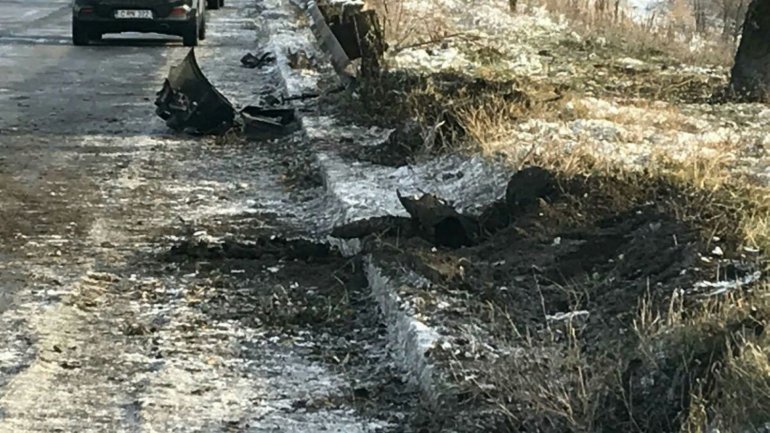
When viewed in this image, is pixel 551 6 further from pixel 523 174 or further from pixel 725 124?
pixel 523 174

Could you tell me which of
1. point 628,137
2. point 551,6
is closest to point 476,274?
point 628,137

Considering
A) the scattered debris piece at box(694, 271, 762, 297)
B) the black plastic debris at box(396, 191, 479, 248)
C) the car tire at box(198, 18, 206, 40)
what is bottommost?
the car tire at box(198, 18, 206, 40)

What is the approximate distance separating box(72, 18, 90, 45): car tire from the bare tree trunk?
9910 mm

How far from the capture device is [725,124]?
37.8 feet

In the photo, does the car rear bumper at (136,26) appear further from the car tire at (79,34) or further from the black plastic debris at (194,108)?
the black plastic debris at (194,108)

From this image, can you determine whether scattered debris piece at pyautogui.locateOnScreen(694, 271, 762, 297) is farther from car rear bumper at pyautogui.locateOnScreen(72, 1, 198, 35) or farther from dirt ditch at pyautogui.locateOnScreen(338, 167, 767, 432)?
car rear bumper at pyautogui.locateOnScreen(72, 1, 198, 35)

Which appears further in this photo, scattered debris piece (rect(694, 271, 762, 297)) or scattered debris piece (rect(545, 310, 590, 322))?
scattered debris piece (rect(545, 310, 590, 322))

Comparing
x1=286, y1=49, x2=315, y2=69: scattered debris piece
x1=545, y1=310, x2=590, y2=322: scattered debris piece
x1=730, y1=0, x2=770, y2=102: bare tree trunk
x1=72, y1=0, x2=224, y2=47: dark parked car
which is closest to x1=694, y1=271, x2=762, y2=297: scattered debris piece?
x1=545, y1=310, x2=590, y2=322: scattered debris piece

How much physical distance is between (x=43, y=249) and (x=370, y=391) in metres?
2.85

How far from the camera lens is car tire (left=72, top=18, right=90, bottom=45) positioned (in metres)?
19.2

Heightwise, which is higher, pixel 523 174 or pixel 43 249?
pixel 523 174

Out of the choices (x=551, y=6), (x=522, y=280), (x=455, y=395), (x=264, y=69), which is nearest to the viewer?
(x=455, y=395)

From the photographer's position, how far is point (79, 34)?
19266mm

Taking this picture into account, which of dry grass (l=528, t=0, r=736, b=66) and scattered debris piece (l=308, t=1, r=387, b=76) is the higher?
scattered debris piece (l=308, t=1, r=387, b=76)
